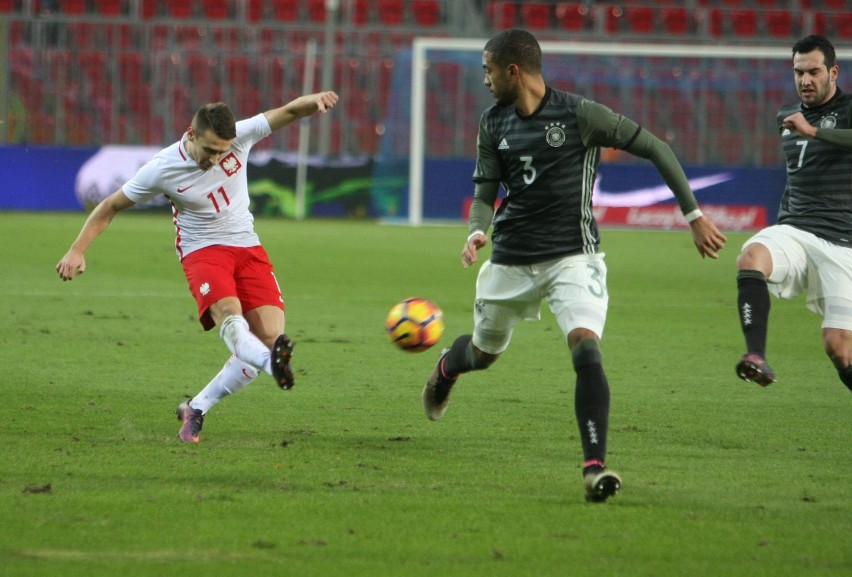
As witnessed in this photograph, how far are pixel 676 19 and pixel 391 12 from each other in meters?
7.07

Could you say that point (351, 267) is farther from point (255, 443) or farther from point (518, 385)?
point (255, 443)

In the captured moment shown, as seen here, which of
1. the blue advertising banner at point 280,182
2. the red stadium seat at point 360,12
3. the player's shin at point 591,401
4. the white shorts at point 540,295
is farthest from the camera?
the red stadium seat at point 360,12

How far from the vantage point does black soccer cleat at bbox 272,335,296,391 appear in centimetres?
552

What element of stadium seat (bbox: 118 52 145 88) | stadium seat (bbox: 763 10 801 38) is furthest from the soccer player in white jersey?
stadium seat (bbox: 763 10 801 38)

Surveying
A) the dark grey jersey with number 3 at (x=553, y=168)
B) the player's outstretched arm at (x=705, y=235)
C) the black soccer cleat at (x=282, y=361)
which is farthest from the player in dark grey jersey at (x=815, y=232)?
the black soccer cleat at (x=282, y=361)

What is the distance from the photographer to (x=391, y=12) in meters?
30.6

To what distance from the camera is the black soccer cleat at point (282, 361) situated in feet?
18.1

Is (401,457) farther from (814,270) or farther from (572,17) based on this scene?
(572,17)

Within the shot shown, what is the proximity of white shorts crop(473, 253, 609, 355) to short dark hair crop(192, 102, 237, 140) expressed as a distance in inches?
56.8

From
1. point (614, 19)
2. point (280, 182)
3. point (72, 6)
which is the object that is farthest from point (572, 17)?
point (72, 6)

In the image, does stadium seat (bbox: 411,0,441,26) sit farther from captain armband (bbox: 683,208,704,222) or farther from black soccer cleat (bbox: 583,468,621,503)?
black soccer cleat (bbox: 583,468,621,503)

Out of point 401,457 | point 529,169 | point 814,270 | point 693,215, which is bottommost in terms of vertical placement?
point 401,457

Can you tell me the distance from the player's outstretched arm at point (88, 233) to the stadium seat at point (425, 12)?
24.8 m

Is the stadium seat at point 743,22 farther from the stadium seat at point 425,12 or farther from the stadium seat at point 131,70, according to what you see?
the stadium seat at point 131,70
